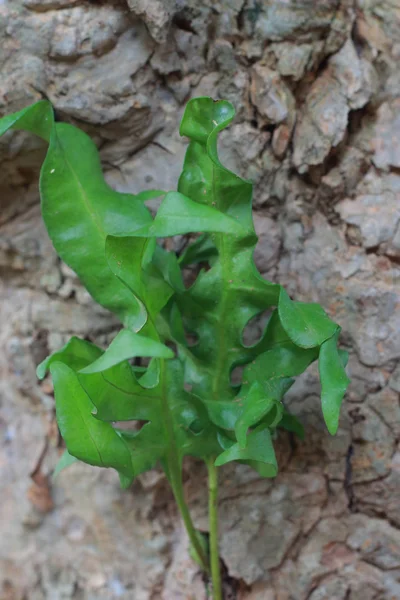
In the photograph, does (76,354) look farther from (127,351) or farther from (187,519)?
(187,519)

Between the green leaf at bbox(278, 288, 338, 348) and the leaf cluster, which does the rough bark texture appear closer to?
the leaf cluster

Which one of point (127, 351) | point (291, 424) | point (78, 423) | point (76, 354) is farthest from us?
point (291, 424)

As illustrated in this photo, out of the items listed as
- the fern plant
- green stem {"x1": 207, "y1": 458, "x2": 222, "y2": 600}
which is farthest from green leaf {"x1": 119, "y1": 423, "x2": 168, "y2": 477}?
green stem {"x1": 207, "y1": 458, "x2": 222, "y2": 600}

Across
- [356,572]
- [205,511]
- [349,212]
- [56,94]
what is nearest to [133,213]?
[56,94]

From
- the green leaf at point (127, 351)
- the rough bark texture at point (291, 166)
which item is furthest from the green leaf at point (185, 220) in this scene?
the rough bark texture at point (291, 166)

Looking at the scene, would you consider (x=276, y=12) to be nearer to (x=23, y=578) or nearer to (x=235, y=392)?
(x=235, y=392)

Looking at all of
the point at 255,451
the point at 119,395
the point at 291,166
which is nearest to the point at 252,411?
the point at 255,451

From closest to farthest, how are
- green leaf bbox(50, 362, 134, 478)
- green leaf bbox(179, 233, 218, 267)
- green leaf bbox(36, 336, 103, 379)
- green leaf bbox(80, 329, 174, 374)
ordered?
green leaf bbox(80, 329, 174, 374)
green leaf bbox(50, 362, 134, 478)
green leaf bbox(36, 336, 103, 379)
green leaf bbox(179, 233, 218, 267)
